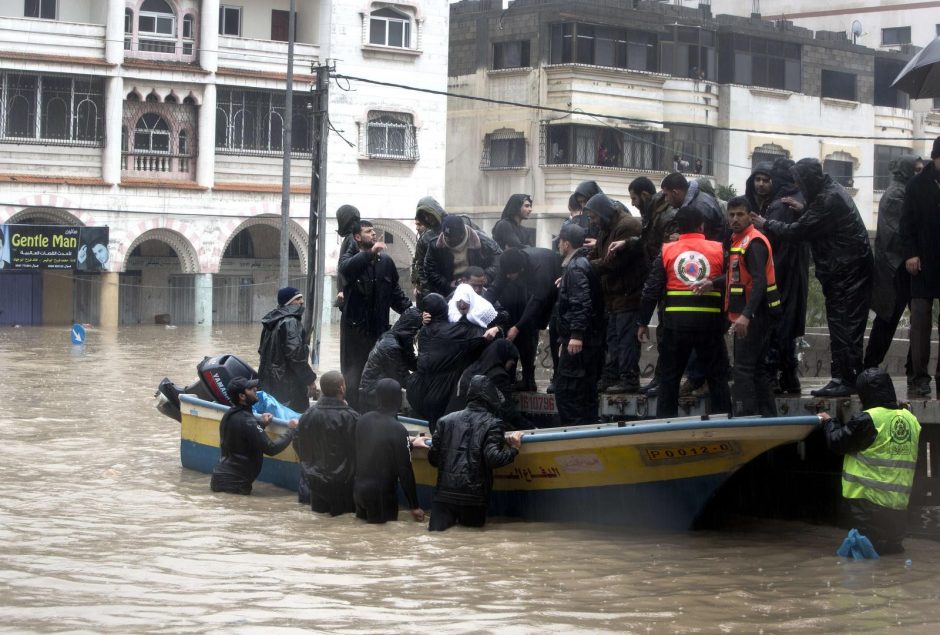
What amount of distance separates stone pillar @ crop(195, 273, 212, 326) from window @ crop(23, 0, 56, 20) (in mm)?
8092

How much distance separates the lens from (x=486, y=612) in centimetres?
884

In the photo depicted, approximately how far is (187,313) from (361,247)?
2943 cm

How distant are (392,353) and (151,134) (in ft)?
96.6

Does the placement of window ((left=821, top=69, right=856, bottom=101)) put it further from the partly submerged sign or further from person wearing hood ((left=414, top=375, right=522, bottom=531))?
person wearing hood ((left=414, top=375, right=522, bottom=531))

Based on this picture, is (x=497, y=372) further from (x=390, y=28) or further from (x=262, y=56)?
(x=390, y=28)

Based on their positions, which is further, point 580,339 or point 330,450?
point 330,450

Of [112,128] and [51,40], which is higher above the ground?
[51,40]

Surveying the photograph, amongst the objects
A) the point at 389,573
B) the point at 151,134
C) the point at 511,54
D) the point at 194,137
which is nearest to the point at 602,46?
the point at 511,54

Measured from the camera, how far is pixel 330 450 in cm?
1179

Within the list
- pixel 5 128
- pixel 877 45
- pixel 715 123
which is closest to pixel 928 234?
pixel 5 128

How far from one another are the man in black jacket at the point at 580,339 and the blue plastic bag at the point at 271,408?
2.68m

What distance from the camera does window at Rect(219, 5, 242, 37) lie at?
41406mm

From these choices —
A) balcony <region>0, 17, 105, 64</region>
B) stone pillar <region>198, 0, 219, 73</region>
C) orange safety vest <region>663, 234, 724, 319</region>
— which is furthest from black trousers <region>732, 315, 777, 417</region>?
stone pillar <region>198, 0, 219, 73</region>

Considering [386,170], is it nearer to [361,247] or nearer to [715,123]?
[715,123]
